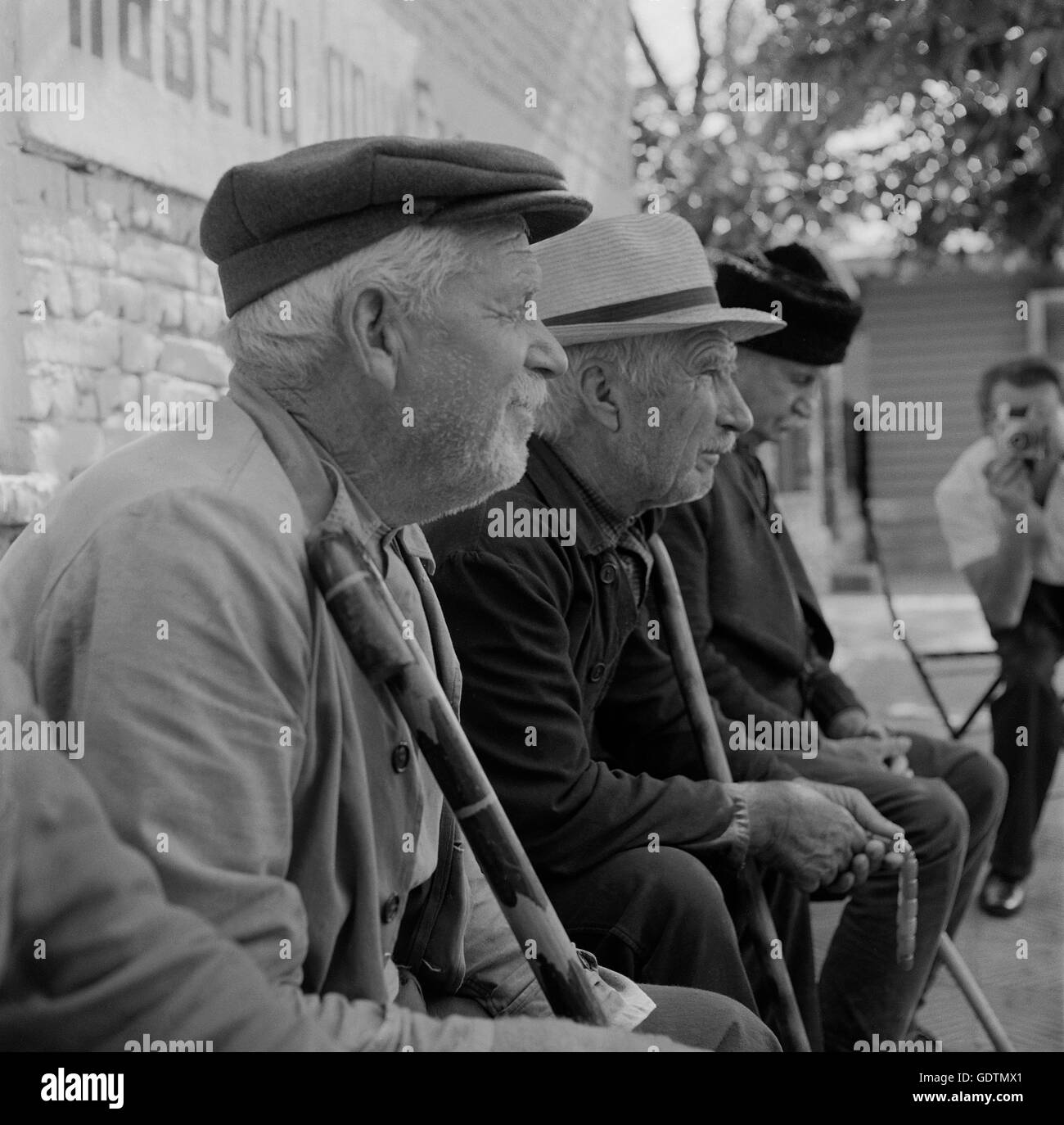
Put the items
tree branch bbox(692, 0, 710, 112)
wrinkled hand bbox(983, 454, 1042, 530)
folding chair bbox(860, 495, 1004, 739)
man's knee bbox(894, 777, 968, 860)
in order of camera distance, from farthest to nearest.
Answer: tree branch bbox(692, 0, 710, 112), folding chair bbox(860, 495, 1004, 739), wrinkled hand bbox(983, 454, 1042, 530), man's knee bbox(894, 777, 968, 860)

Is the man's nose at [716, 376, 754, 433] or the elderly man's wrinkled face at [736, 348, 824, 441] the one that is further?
the elderly man's wrinkled face at [736, 348, 824, 441]

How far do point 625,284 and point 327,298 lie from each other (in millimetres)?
A: 1155

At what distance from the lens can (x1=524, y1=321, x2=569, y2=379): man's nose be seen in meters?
1.95

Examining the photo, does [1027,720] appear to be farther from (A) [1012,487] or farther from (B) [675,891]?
(B) [675,891]

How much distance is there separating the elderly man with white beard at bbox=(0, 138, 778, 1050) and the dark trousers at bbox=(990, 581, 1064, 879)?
122 inches

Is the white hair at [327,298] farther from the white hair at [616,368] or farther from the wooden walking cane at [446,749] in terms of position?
the white hair at [616,368]

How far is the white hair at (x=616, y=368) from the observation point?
283 cm

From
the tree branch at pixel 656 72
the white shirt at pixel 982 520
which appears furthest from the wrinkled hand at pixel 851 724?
the tree branch at pixel 656 72

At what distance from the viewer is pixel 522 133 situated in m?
7.38

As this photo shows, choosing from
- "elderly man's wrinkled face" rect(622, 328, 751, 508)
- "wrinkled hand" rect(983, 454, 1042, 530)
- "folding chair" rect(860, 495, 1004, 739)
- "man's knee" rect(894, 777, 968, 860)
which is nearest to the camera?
"elderly man's wrinkled face" rect(622, 328, 751, 508)

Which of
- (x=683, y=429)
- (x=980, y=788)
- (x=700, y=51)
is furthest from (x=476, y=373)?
(x=700, y=51)

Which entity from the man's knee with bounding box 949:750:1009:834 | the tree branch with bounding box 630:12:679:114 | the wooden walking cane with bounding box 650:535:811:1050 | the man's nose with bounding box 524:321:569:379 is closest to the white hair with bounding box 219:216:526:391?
the man's nose with bounding box 524:321:569:379

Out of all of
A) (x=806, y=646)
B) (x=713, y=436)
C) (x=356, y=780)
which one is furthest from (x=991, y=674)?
(x=356, y=780)

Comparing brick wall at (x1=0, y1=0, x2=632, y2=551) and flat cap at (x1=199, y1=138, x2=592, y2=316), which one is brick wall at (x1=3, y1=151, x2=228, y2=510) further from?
flat cap at (x1=199, y1=138, x2=592, y2=316)
